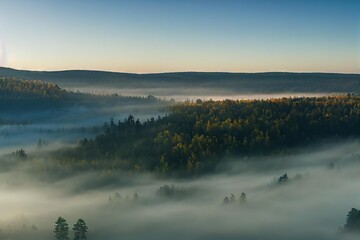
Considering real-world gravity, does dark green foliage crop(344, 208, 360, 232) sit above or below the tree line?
above

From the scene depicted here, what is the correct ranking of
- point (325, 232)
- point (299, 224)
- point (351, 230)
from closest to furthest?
point (351, 230) < point (325, 232) < point (299, 224)

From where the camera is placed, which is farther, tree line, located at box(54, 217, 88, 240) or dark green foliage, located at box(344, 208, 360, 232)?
tree line, located at box(54, 217, 88, 240)

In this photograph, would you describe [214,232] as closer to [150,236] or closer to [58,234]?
[150,236]

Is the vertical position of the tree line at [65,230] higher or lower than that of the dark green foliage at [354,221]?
lower

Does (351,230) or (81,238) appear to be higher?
(351,230)

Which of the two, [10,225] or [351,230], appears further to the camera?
[10,225]

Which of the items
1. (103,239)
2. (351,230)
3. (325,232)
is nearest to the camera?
(351,230)

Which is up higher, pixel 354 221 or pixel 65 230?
pixel 354 221

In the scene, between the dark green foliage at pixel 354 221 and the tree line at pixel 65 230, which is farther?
the tree line at pixel 65 230

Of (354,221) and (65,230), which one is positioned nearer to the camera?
(354,221)

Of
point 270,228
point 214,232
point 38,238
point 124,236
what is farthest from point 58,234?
point 270,228
